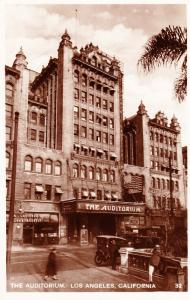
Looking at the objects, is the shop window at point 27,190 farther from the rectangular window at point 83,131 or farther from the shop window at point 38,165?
the rectangular window at point 83,131

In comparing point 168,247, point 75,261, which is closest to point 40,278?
point 75,261

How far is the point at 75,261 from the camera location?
14242 millimetres

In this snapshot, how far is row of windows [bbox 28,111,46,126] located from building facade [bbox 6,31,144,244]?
0.24 feet

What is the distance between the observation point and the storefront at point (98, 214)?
75.2ft

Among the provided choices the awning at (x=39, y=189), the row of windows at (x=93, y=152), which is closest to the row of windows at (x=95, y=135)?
the row of windows at (x=93, y=152)

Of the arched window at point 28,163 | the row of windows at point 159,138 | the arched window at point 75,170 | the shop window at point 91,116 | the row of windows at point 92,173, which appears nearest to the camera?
the arched window at point 28,163

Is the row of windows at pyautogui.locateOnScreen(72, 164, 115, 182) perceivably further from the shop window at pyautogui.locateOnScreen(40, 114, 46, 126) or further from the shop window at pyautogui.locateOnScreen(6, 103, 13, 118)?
the shop window at pyautogui.locateOnScreen(6, 103, 13, 118)

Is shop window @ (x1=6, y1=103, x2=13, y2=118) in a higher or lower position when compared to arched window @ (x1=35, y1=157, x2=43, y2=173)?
higher

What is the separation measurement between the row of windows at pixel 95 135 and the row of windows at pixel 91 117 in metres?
0.67

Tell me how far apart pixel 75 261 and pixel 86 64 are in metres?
17.3

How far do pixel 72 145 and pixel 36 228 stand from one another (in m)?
8.45

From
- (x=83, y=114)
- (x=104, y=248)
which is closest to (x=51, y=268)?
(x=104, y=248)

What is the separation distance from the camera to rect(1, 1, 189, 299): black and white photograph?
1243cm

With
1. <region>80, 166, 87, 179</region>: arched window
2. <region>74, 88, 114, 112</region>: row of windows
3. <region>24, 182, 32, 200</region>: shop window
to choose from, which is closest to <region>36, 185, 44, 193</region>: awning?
<region>24, 182, 32, 200</region>: shop window
